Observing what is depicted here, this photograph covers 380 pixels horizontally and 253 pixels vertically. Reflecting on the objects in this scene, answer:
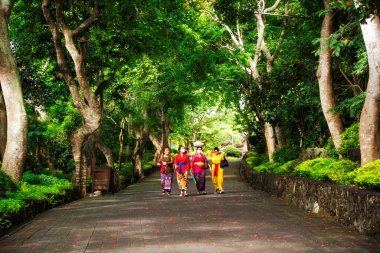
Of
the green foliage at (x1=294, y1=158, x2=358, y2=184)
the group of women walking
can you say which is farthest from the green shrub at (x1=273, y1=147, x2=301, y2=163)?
the green foliage at (x1=294, y1=158, x2=358, y2=184)

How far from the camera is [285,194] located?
15.0m

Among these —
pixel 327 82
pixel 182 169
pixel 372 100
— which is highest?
pixel 327 82

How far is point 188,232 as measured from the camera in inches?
343

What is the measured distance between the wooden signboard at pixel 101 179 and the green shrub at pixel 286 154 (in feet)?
25.2

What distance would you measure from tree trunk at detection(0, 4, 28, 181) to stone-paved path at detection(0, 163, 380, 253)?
6.33ft

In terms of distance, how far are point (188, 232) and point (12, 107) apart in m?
6.98

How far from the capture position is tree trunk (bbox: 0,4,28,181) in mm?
13188

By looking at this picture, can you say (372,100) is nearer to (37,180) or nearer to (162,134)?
(37,180)

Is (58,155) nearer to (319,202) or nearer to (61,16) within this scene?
(61,16)

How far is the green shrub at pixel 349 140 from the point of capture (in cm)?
A: 1360

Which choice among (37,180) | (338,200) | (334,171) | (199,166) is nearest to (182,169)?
(199,166)

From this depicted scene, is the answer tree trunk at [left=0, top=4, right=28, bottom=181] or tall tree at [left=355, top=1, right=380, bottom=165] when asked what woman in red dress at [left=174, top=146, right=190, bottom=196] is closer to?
tree trunk at [left=0, top=4, right=28, bottom=181]

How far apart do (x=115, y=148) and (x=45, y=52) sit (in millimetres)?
17356

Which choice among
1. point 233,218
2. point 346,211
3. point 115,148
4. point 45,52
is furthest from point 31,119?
point 346,211
